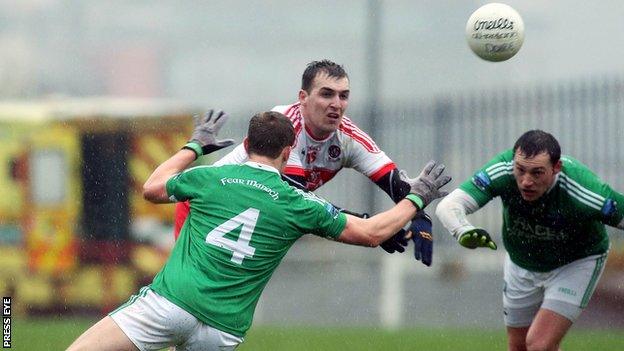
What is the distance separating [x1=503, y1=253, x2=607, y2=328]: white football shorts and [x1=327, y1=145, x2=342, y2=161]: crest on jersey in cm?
166

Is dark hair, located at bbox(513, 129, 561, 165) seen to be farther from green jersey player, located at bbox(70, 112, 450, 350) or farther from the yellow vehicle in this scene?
the yellow vehicle

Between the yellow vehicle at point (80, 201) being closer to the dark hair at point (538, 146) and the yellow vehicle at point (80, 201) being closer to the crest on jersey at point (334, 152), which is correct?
the crest on jersey at point (334, 152)

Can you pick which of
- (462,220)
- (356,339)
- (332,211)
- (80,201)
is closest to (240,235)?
(332,211)

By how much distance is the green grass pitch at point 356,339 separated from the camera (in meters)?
12.9

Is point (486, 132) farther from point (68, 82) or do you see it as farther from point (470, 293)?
point (68, 82)

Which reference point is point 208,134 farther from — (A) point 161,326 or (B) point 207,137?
(A) point 161,326

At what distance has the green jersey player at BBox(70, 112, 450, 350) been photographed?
700 cm

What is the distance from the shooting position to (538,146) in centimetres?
870

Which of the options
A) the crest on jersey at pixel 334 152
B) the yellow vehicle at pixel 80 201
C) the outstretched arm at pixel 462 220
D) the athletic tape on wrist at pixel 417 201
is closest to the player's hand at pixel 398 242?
the outstretched arm at pixel 462 220

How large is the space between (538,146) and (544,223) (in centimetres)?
68

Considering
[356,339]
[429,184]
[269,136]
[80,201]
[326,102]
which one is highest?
[269,136]

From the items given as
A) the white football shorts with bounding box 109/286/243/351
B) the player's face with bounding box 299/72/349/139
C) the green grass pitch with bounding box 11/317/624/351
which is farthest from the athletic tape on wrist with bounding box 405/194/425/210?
the green grass pitch with bounding box 11/317/624/351

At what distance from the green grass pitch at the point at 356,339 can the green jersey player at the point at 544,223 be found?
10.5ft

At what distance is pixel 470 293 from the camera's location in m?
18.5
